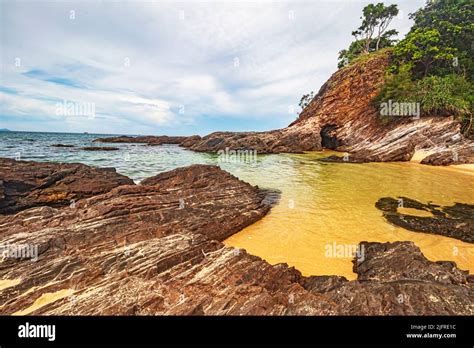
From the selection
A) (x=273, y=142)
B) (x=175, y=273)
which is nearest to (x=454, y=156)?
(x=273, y=142)

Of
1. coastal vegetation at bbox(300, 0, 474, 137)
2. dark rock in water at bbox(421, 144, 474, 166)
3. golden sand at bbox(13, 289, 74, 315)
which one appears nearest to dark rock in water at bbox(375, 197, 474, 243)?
golden sand at bbox(13, 289, 74, 315)

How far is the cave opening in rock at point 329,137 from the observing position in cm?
4359

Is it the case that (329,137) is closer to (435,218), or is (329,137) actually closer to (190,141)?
(435,218)

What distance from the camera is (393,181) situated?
17344mm

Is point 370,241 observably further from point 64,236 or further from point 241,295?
point 64,236

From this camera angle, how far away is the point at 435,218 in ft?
31.6

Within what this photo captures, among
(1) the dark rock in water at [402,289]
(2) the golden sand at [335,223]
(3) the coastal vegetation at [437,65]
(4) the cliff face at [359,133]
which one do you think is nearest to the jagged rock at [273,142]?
(4) the cliff face at [359,133]

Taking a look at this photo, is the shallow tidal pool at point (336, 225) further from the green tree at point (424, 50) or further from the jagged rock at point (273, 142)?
the jagged rock at point (273, 142)

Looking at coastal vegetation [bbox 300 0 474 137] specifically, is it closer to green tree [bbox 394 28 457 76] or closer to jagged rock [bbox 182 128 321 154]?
green tree [bbox 394 28 457 76]

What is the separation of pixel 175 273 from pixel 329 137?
4558cm

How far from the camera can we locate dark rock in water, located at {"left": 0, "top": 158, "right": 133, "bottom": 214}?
33.8 feet

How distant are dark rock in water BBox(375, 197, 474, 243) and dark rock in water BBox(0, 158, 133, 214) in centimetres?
1426

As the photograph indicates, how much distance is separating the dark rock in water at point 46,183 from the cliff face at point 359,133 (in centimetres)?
2802

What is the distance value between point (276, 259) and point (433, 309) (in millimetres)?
→ 3737
